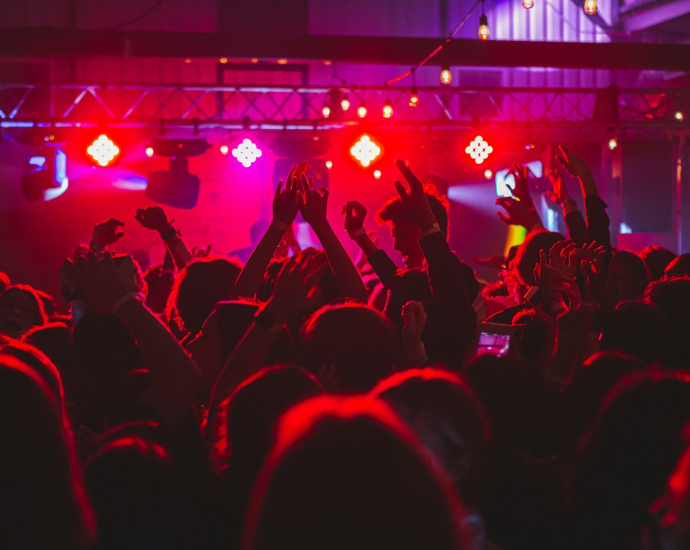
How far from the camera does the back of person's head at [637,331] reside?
7.60 feet

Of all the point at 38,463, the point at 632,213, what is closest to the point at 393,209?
the point at 38,463

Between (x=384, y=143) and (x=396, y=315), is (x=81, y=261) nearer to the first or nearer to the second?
(x=396, y=315)

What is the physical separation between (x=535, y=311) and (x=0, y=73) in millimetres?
11241

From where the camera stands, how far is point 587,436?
4.22 ft

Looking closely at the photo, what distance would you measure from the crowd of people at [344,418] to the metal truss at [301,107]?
20.8 ft

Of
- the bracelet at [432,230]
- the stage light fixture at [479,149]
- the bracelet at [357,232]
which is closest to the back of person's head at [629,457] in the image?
the bracelet at [432,230]

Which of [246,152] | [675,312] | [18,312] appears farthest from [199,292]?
[246,152]

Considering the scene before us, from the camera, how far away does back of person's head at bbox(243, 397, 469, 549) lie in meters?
0.79

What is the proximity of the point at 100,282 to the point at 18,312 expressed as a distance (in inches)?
81.1

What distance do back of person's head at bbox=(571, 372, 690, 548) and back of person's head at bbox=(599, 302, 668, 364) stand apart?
1122mm

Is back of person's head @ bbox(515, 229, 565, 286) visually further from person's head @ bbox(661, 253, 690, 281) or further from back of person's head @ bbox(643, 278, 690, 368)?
person's head @ bbox(661, 253, 690, 281)

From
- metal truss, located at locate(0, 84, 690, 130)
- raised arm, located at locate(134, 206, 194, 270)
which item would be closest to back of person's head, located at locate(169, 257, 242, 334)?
raised arm, located at locate(134, 206, 194, 270)

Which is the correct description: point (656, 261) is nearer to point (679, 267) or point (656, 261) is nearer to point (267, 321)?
point (679, 267)

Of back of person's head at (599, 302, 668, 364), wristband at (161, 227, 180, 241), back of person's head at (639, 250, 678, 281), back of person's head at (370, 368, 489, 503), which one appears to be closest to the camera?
back of person's head at (370, 368, 489, 503)
